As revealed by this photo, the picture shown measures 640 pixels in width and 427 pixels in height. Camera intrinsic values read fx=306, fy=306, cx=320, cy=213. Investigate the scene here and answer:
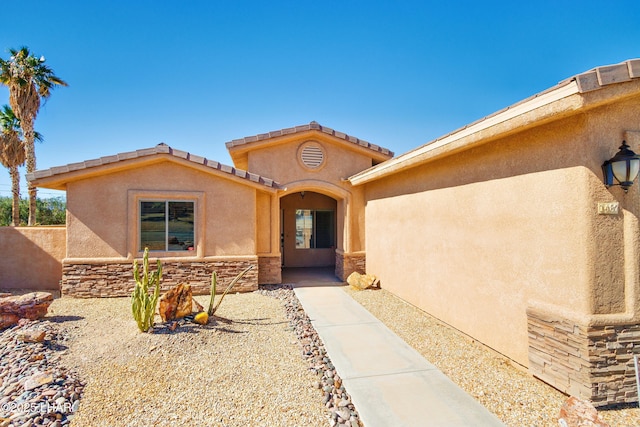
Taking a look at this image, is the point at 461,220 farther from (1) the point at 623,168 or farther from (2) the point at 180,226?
(2) the point at 180,226

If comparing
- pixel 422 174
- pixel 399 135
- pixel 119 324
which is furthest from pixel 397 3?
pixel 119 324

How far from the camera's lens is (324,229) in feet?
56.7

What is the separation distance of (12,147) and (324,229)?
23.1 m

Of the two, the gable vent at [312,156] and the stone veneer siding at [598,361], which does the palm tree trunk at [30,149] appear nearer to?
the gable vent at [312,156]

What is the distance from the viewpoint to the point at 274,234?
41.7 ft

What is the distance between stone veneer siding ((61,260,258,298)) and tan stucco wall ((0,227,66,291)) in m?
1.74

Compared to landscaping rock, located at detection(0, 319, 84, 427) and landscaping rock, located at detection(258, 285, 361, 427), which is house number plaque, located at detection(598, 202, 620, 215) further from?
A: landscaping rock, located at detection(0, 319, 84, 427)

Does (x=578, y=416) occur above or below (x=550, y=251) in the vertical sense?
below

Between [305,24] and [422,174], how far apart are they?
751 cm

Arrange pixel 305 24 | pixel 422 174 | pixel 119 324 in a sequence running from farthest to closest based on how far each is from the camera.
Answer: pixel 305 24 < pixel 422 174 < pixel 119 324

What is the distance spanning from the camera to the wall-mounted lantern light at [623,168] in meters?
4.28

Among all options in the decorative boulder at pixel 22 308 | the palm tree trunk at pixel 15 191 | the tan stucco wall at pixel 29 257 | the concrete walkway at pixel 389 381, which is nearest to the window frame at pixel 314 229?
the concrete walkway at pixel 389 381

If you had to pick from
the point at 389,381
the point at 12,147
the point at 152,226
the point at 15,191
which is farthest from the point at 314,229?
the point at 12,147

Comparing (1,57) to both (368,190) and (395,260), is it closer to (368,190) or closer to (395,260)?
(368,190)
